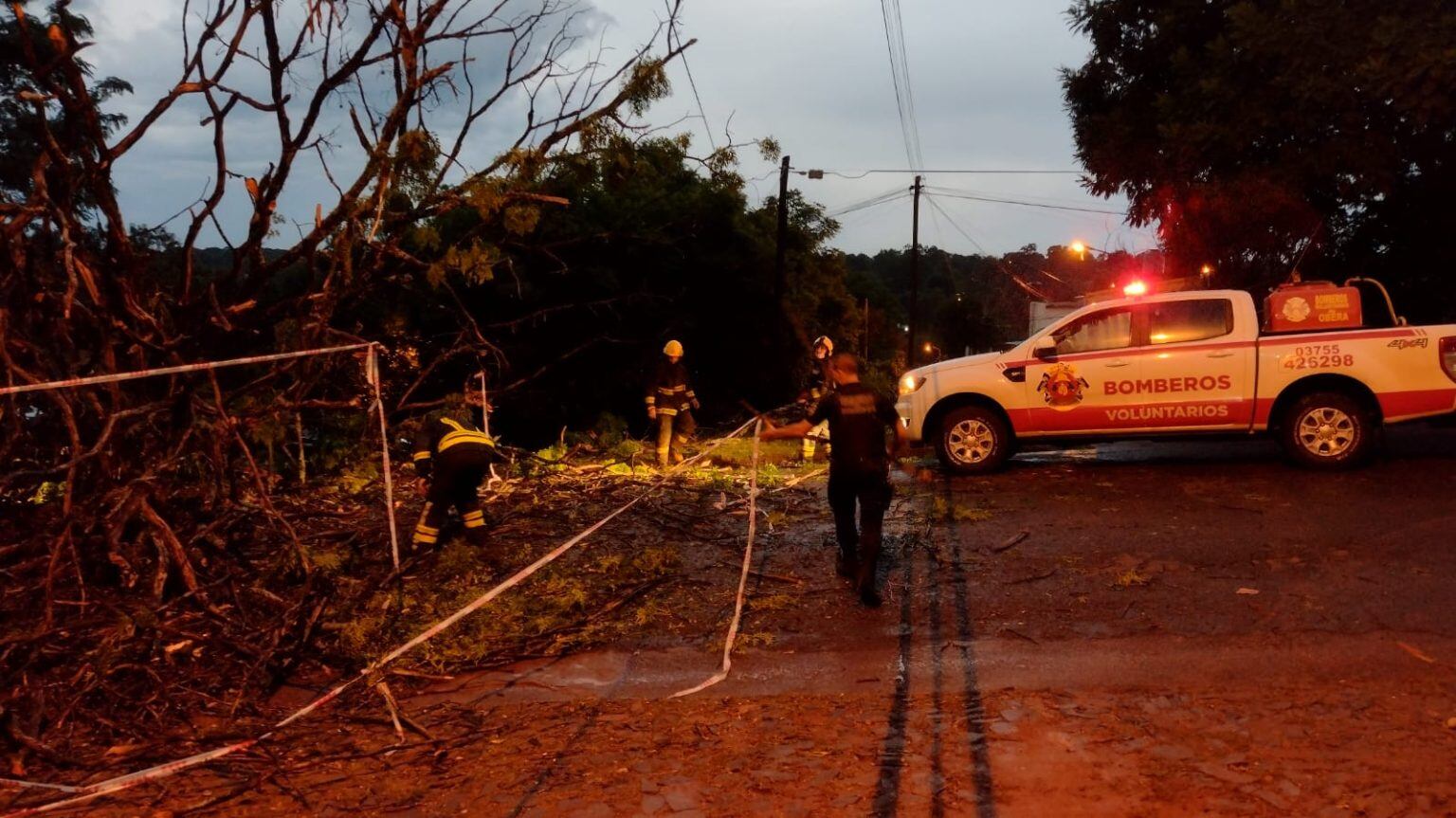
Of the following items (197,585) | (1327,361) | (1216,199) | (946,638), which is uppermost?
(1216,199)

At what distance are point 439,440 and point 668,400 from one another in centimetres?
579

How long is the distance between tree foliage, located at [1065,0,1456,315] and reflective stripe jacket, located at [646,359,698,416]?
917cm

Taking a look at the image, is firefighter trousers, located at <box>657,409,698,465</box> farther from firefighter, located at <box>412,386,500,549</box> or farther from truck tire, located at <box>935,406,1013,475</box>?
firefighter, located at <box>412,386,500,549</box>

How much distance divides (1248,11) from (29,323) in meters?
15.5

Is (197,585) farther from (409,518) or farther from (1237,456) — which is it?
(1237,456)

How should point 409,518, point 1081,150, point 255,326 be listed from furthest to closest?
point 1081,150 < point 409,518 < point 255,326

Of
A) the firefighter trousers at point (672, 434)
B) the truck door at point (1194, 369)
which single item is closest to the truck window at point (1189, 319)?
the truck door at point (1194, 369)

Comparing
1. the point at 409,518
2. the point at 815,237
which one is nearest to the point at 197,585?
the point at 409,518

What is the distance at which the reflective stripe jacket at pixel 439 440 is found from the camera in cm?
771

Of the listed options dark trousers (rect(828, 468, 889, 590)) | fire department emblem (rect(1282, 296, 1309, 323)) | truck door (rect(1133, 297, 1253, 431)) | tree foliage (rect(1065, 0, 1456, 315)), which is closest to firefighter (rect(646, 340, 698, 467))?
truck door (rect(1133, 297, 1253, 431))

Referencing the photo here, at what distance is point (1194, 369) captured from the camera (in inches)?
408

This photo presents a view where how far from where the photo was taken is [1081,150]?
19.9m

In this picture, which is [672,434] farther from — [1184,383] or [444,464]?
[444,464]

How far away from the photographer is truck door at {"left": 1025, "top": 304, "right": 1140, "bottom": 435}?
10648 mm
